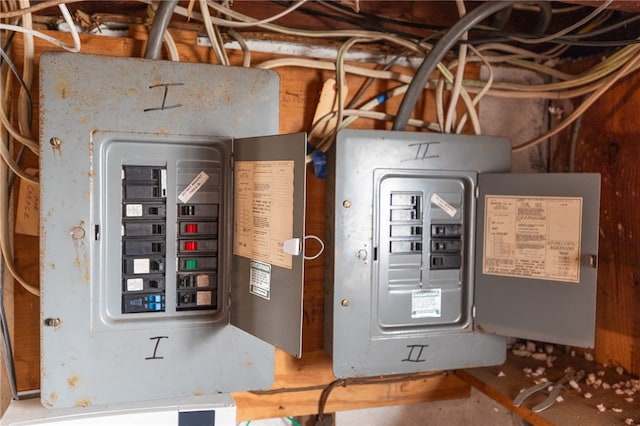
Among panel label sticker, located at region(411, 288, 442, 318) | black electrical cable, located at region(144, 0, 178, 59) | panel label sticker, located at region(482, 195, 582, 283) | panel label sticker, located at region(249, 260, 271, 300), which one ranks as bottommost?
panel label sticker, located at region(411, 288, 442, 318)

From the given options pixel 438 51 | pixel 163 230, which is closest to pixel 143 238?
pixel 163 230

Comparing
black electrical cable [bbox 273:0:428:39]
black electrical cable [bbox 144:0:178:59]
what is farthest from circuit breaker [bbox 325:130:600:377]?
black electrical cable [bbox 144:0:178:59]

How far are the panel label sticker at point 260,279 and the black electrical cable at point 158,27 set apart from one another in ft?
1.46

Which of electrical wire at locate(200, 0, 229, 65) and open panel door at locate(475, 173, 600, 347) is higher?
electrical wire at locate(200, 0, 229, 65)

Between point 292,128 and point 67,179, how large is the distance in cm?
51

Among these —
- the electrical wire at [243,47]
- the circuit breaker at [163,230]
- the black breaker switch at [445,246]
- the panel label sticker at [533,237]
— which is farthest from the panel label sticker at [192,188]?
the panel label sticker at [533,237]

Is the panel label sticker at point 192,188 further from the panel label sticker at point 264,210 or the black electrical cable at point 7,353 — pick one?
the black electrical cable at point 7,353

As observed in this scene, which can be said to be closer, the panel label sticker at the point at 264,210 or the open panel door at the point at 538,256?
the panel label sticker at the point at 264,210

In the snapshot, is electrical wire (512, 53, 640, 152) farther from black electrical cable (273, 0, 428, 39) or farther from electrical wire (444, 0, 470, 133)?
black electrical cable (273, 0, 428, 39)

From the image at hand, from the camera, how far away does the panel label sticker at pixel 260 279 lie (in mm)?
955

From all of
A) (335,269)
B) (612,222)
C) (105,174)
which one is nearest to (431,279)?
(335,269)

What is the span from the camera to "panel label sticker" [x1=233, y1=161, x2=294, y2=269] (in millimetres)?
915

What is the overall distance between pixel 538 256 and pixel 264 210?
59 cm

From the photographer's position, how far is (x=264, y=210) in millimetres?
965
